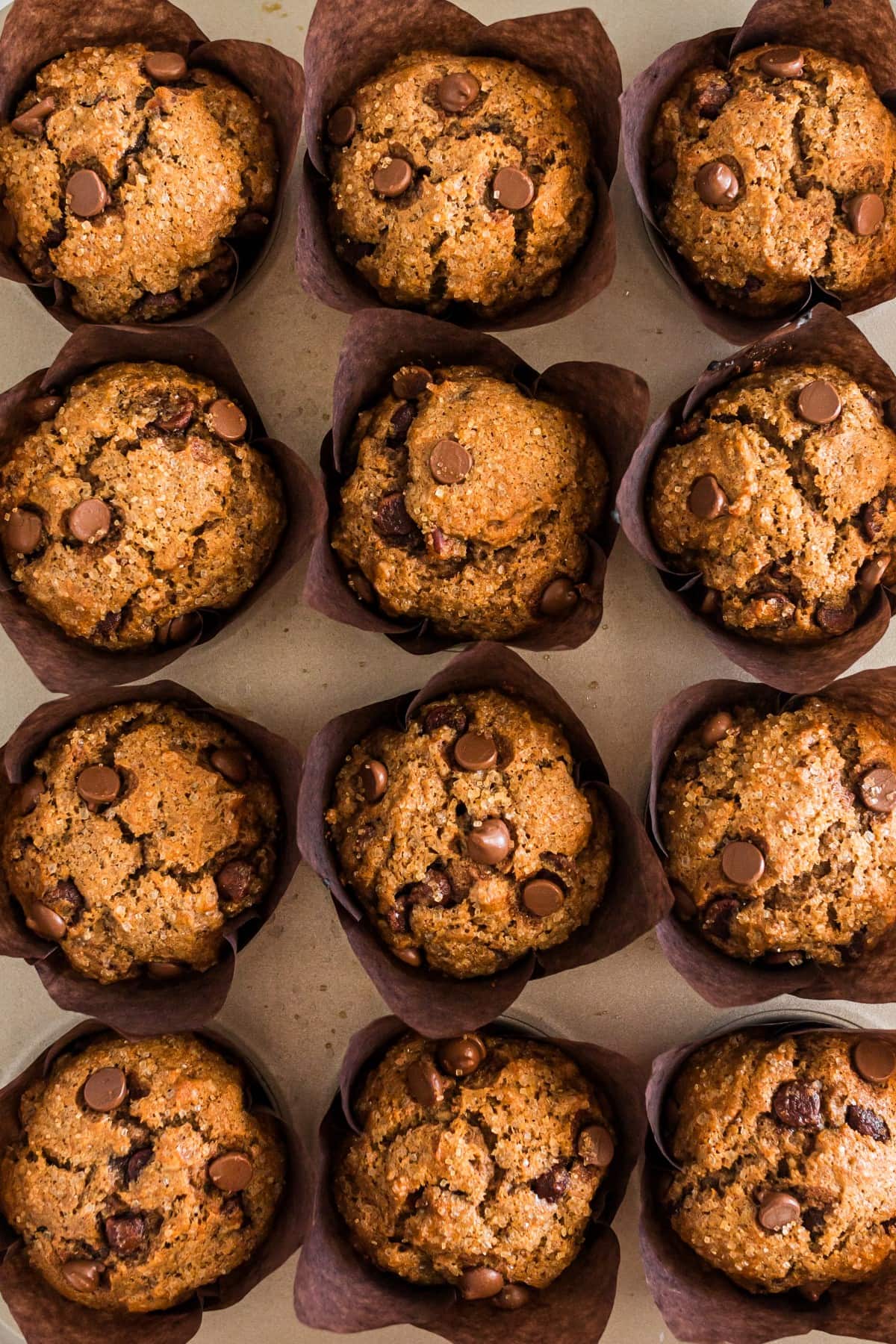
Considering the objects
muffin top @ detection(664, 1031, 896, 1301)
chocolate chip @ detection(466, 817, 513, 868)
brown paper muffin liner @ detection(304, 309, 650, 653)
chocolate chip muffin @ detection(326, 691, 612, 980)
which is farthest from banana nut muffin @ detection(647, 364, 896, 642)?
muffin top @ detection(664, 1031, 896, 1301)

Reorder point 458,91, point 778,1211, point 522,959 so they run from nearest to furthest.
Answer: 1. point 778,1211
2. point 458,91
3. point 522,959

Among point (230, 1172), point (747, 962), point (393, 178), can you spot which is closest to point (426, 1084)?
point (230, 1172)

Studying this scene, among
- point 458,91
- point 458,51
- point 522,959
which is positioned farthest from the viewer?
point 458,51

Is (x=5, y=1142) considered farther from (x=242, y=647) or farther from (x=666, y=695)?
(x=666, y=695)

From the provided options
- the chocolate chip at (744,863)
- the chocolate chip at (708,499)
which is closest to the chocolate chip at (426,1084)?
the chocolate chip at (744,863)

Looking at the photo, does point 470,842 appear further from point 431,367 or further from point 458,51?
point 458,51

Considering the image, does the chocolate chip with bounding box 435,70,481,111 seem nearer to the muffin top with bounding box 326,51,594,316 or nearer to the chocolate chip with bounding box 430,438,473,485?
the muffin top with bounding box 326,51,594,316

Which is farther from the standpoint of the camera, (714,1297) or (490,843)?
(714,1297)
